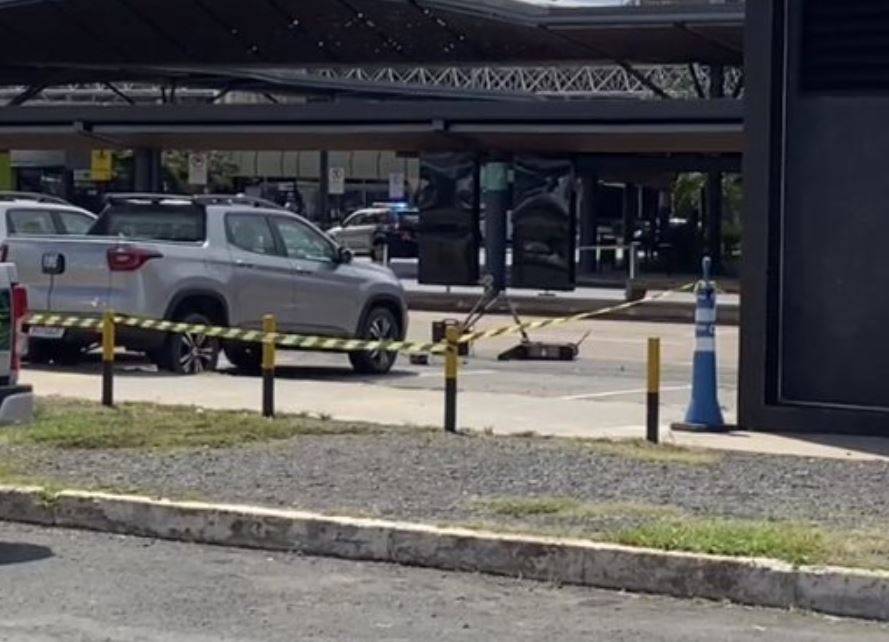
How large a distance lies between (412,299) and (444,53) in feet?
38.9

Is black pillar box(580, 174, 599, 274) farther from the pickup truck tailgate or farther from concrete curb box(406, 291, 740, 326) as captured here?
the pickup truck tailgate

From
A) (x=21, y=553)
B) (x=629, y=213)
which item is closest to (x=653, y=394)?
(x=21, y=553)

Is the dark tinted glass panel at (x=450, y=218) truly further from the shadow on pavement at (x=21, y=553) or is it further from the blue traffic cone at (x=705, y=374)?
the shadow on pavement at (x=21, y=553)

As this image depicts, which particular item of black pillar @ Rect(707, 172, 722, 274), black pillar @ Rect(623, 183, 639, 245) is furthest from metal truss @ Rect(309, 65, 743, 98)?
black pillar @ Rect(707, 172, 722, 274)

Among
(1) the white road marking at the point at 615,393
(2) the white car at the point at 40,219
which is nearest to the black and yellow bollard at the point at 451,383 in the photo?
(1) the white road marking at the point at 615,393

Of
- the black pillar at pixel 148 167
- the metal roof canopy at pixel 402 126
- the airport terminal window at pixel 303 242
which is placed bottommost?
the airport terminal window at pixel 303 242

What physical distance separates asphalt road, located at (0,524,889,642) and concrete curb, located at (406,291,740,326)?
67.0ft

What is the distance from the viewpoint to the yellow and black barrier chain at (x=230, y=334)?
16.1 metres

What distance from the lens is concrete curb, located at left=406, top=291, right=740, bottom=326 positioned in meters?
32.3

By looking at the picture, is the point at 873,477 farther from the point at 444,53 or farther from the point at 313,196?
the point at 313,196

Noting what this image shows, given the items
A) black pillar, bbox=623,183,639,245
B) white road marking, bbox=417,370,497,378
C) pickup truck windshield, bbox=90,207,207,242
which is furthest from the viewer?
black pillar, bbox=623,183,639,245

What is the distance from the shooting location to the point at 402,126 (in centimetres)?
3731

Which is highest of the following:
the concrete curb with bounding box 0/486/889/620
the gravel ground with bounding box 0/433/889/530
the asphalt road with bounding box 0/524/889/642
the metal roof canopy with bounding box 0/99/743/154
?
the metal roof canopy with bounding box 0/99/743/154

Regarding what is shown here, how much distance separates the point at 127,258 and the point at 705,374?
22.3 feet
